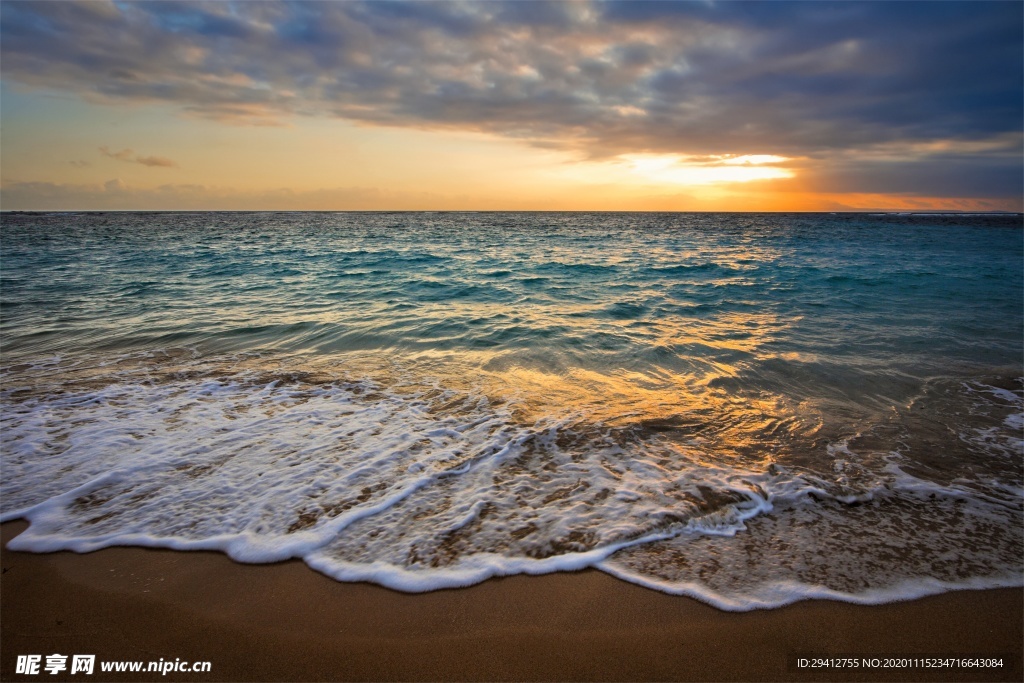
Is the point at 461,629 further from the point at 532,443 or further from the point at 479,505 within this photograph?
the point at 532,443

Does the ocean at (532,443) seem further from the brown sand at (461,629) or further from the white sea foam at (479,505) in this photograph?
the brown sand at (461,629)

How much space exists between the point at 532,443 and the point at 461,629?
2.33 m

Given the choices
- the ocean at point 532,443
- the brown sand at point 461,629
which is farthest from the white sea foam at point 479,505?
the brown sand at point 461,629

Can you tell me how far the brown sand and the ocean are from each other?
0.54 feet

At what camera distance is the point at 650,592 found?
2.85 meters

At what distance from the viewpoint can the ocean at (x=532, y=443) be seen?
3.21 m

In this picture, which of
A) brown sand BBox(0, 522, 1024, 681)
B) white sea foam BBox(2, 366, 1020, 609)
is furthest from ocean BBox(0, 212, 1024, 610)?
brown sand BBox(0, 522, 1024, 681)

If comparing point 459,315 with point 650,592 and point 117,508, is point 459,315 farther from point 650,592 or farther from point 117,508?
point 650,592

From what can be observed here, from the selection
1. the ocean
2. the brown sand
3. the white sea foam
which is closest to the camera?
the brown sand

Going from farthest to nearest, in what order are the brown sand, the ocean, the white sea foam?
the ocean, the white sea foam, the brown sand

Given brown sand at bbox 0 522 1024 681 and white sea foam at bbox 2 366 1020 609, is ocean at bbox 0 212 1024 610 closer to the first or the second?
white sea foam at bbox 2 366 1020 609

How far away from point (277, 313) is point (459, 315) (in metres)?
4.38

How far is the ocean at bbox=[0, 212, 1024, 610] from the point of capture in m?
3.21

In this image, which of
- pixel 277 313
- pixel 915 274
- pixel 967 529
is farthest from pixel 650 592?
pixel 915 274
